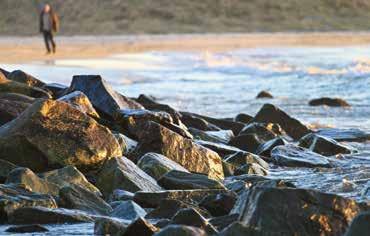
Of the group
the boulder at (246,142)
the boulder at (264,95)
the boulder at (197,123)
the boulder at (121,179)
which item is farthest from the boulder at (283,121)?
the boulder at (264,95)

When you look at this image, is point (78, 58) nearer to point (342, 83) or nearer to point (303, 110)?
point (342, 83)

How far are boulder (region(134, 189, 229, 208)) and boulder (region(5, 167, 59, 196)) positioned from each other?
1.91 feet

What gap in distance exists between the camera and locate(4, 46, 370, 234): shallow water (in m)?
9.54

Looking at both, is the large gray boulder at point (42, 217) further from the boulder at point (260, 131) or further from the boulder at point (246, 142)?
the boulder at point (260, 131)

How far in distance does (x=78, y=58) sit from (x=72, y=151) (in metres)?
24.0

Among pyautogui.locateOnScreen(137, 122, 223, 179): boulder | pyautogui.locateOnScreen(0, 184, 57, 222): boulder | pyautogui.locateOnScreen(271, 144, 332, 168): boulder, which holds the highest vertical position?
pyautogui.locateOnScreen(0, 184, 57, 222): boulder

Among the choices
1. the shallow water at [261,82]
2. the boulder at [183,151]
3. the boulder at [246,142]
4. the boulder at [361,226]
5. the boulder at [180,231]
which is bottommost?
the shallow water at [261,82]

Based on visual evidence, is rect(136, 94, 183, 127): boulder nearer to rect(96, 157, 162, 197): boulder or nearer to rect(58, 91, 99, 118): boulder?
rect(58, 91, 99, 118): boulder

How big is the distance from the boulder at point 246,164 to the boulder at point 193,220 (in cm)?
324

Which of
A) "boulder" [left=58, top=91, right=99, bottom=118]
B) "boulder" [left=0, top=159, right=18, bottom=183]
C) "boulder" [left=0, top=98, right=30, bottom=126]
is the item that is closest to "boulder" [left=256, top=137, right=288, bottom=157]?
"boulder" [left=58, top=91, right=99, bottom=118]

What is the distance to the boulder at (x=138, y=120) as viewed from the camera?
30.9 feet

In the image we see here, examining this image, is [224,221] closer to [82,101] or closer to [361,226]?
[361,226]

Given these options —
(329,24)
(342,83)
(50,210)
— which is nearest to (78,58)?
(342,83)

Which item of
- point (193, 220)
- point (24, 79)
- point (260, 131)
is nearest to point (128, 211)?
point (193, 220)
